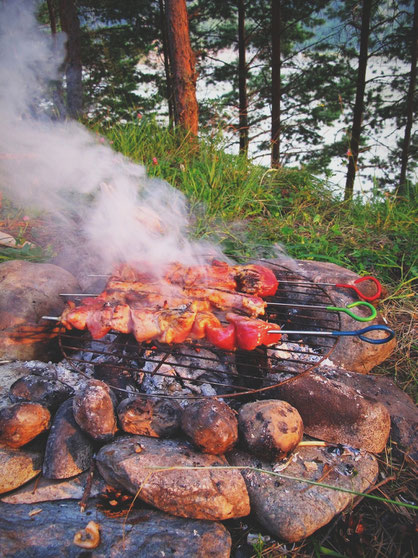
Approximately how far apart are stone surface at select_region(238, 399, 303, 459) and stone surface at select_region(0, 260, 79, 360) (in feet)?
5.95

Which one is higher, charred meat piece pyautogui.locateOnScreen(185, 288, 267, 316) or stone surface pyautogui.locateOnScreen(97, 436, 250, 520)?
charred meat piece pyautogui.locateOnScreen(185, 288, 267, 316)

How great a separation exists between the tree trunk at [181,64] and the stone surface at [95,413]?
5798 mm

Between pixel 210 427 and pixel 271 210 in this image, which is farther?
pixel 271 210

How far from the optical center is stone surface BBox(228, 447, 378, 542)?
5.88ft

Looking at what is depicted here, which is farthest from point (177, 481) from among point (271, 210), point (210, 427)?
point (271, 210)

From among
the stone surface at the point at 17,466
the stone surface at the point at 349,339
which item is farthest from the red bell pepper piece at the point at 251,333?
the stone surface at the point at 17,466

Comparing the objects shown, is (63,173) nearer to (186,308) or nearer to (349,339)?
(186,308)

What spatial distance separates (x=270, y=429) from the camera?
201cm

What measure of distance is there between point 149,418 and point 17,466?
78cm

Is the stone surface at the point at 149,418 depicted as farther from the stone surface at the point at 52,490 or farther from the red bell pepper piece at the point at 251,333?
the red bell pepper piece at the point at 251,333

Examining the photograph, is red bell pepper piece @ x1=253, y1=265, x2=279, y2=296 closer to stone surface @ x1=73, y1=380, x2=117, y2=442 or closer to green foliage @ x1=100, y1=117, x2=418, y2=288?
green foliage @ x1=100, y1=117, x2=418, y2=288

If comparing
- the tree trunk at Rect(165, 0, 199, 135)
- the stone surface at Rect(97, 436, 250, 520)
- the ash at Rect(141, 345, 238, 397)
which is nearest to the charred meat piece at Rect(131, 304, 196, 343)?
the ash at Rect(141, 345, 238, 397)

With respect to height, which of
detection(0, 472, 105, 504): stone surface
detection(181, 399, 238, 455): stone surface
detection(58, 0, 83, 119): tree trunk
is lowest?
detection(0, 472, 105, 504): stone surface

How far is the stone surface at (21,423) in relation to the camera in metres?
2.02
